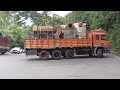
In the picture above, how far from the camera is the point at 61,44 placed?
27.0 m

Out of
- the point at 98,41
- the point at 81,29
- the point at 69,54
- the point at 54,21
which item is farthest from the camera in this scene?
the point at 54,21

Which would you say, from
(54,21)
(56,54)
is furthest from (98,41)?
(54,21)

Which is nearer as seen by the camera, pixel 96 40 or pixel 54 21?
pixel 96 40

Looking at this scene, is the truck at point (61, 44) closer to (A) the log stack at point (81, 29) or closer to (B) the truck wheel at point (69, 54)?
(B) the truck wheel at point (69, 54)

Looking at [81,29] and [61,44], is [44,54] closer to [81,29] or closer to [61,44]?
[61,44]

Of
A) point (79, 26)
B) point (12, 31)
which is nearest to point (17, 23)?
point (12, 31)

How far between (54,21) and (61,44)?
3044 centimetres

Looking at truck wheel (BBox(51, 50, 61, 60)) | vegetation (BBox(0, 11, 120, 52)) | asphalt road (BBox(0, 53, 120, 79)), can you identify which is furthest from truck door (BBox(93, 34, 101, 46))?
asphalt road (BBox(0, 53, 120, 79))

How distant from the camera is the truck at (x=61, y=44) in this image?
86.8 ft
